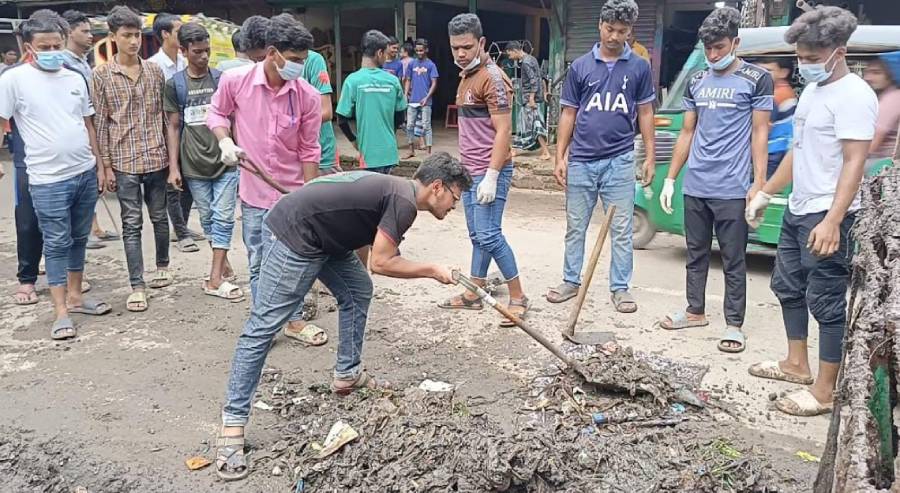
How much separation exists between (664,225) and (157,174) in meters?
4.21

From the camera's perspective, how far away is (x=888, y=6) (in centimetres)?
1201

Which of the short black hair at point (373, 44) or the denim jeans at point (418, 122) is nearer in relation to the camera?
the short black hair at point (373, 44)

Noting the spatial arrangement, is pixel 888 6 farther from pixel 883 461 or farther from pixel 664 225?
pixel 883 461

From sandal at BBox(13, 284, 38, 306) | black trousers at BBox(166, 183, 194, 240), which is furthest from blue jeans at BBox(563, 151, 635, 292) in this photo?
sandal at BBox(13, 284, 38, 306)

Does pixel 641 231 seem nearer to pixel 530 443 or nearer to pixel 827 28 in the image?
pixel 827 28

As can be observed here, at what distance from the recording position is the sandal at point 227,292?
5332mm

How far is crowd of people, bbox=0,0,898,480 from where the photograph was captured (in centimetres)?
324

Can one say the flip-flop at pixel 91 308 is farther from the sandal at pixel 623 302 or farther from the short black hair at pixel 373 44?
the sandal at pixel 623 302

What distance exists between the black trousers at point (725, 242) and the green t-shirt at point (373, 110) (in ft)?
7.65

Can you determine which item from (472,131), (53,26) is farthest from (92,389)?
(472,131)

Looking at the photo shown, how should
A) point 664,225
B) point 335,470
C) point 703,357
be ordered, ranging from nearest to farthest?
point 335,470
point 703,357
point 664,225

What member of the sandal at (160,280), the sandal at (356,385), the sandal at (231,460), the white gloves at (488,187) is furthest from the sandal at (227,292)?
the sandal at (231,460)

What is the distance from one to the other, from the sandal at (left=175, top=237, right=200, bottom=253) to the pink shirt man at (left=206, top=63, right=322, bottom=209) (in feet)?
8.12

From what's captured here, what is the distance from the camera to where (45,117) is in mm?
4508
